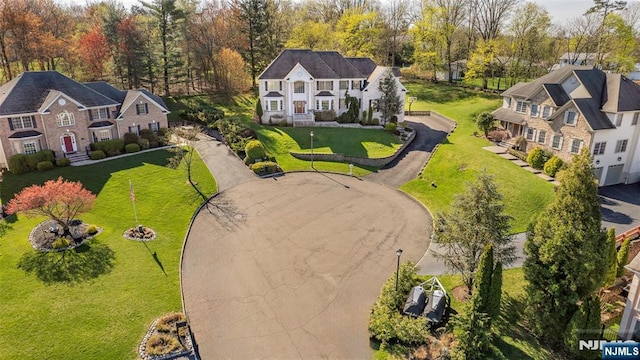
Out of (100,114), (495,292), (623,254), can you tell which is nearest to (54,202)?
(100,114)

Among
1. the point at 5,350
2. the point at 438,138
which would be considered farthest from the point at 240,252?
the point at 438,138

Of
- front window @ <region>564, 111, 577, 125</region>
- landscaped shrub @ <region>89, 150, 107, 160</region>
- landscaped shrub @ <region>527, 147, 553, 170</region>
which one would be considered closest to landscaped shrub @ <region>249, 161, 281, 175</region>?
landscaped shrub @ <region>89, 150, 107, 160</region>

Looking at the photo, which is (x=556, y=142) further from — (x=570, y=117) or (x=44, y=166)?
(x=44, y=166)

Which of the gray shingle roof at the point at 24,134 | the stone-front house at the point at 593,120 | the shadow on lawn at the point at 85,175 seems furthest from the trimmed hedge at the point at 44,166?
the stone-front house at the point at 593,120

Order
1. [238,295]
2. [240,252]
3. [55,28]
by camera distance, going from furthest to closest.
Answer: [55,28]
[240,252]
[238,295]

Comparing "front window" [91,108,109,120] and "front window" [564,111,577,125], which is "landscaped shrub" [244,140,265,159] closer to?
"front window" [91,108,109,120]

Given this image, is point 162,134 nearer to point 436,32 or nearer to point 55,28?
point 55,28

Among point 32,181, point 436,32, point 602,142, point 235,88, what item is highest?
point 436,32
